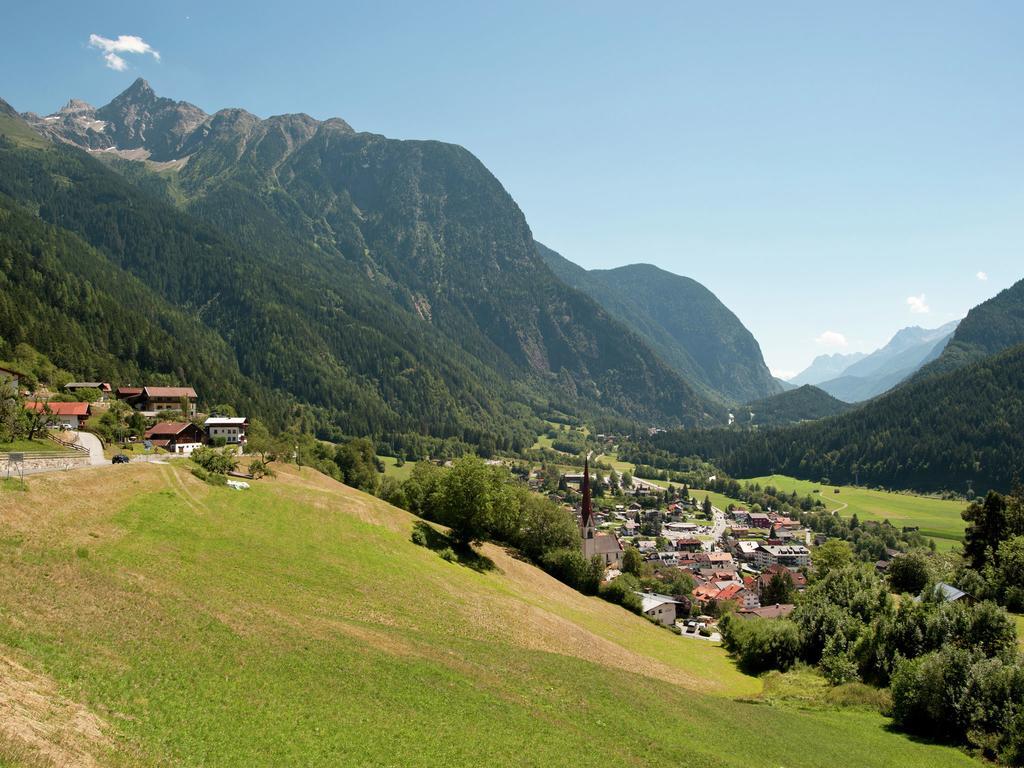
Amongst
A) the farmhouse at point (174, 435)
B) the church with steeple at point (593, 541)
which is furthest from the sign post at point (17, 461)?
the church with steeple at point (593, 541)

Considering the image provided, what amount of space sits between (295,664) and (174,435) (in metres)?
64.9

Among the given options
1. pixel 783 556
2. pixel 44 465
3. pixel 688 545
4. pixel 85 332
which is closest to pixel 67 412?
pixel 44 465

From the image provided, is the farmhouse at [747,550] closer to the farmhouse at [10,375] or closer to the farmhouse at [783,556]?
the farmhouse at [783,556]

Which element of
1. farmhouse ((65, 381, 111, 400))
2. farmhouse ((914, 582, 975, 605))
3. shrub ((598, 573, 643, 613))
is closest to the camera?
farmhouse ((914, 582, 975, 605))

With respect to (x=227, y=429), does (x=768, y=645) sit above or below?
below

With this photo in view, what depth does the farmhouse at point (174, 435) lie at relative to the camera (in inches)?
3273

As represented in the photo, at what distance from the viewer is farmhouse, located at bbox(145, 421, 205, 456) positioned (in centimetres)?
8312

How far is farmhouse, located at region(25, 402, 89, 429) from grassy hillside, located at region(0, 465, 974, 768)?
3283 centimetres

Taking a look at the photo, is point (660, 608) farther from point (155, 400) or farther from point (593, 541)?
point (155, 400)

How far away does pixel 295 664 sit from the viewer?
102 ft

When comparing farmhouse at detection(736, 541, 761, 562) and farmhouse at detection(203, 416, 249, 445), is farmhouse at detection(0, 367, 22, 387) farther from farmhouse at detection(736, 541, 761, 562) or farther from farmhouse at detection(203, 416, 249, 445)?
farmhouse at detection(736, 541, 761, 562)

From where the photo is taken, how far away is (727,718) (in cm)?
4012

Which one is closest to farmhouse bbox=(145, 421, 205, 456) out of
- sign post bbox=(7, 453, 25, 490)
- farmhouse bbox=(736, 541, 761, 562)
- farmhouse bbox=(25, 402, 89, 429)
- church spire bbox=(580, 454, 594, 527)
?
farmhouse bbox=(25, 402, 89, 429)

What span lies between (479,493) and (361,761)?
51.0 m
